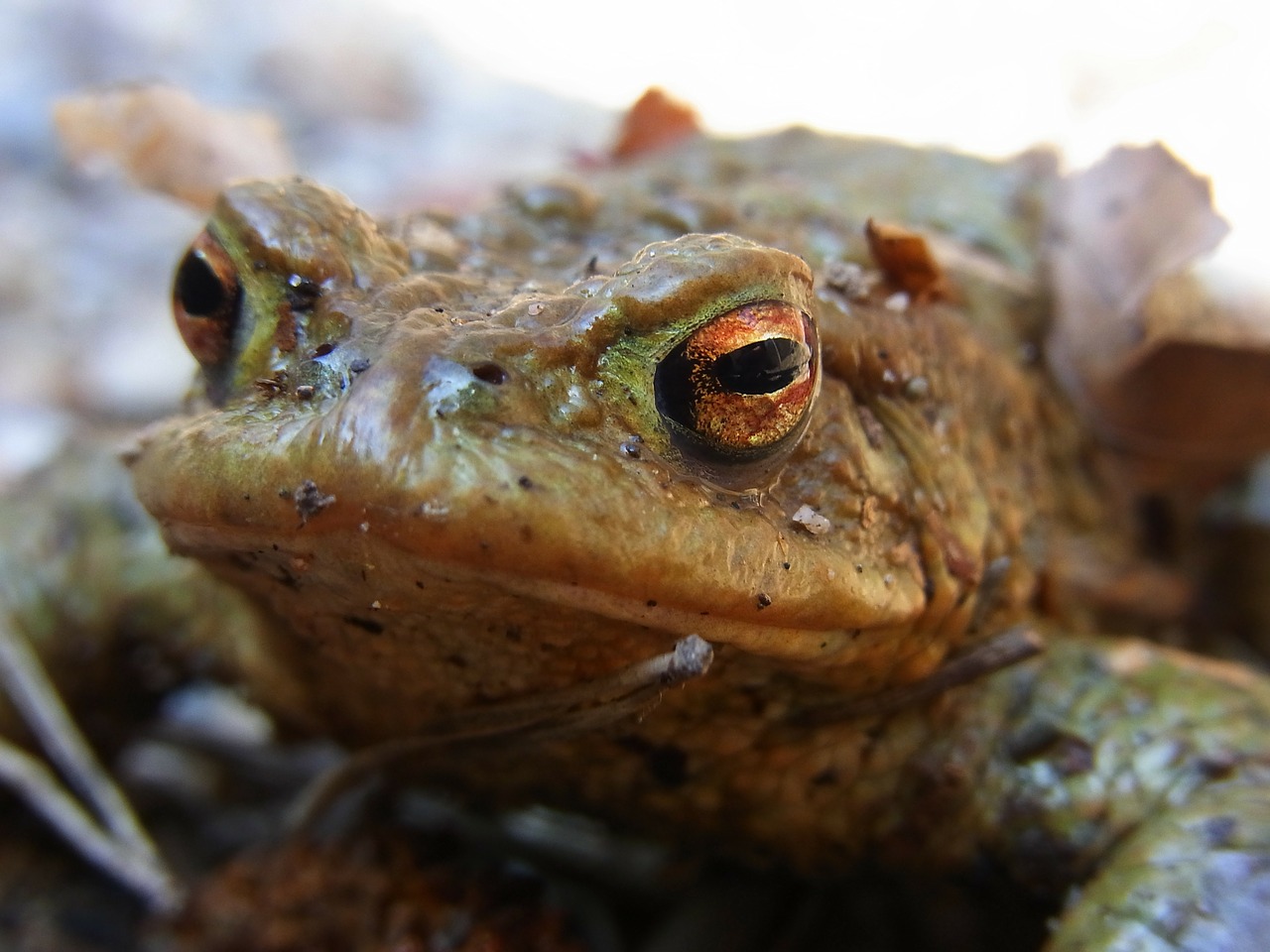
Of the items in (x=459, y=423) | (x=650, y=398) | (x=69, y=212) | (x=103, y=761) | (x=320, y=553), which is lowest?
(x=103, y=761)

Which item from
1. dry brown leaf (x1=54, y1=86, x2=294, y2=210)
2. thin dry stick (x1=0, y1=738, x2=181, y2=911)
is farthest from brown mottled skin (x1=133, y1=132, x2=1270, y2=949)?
dry brown leaf (x1=54, y1=86, x2=294, y2=210)

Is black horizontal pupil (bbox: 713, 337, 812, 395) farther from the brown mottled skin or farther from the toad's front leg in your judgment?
the toad's front leg

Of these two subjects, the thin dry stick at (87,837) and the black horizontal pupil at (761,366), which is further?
the thin dry stick at (87,837)

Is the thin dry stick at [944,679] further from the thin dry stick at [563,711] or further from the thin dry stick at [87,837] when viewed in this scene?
the thin dry stick at [87,837]

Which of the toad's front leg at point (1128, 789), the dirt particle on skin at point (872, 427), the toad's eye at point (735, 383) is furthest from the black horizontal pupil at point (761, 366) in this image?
the toad's front leg at point (1128, 789)

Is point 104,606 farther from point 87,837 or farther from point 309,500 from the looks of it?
point 309,500

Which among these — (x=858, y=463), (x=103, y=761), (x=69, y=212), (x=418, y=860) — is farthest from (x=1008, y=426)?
(x=69, y=212)

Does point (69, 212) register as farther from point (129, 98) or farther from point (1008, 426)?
point (1008, 426)
